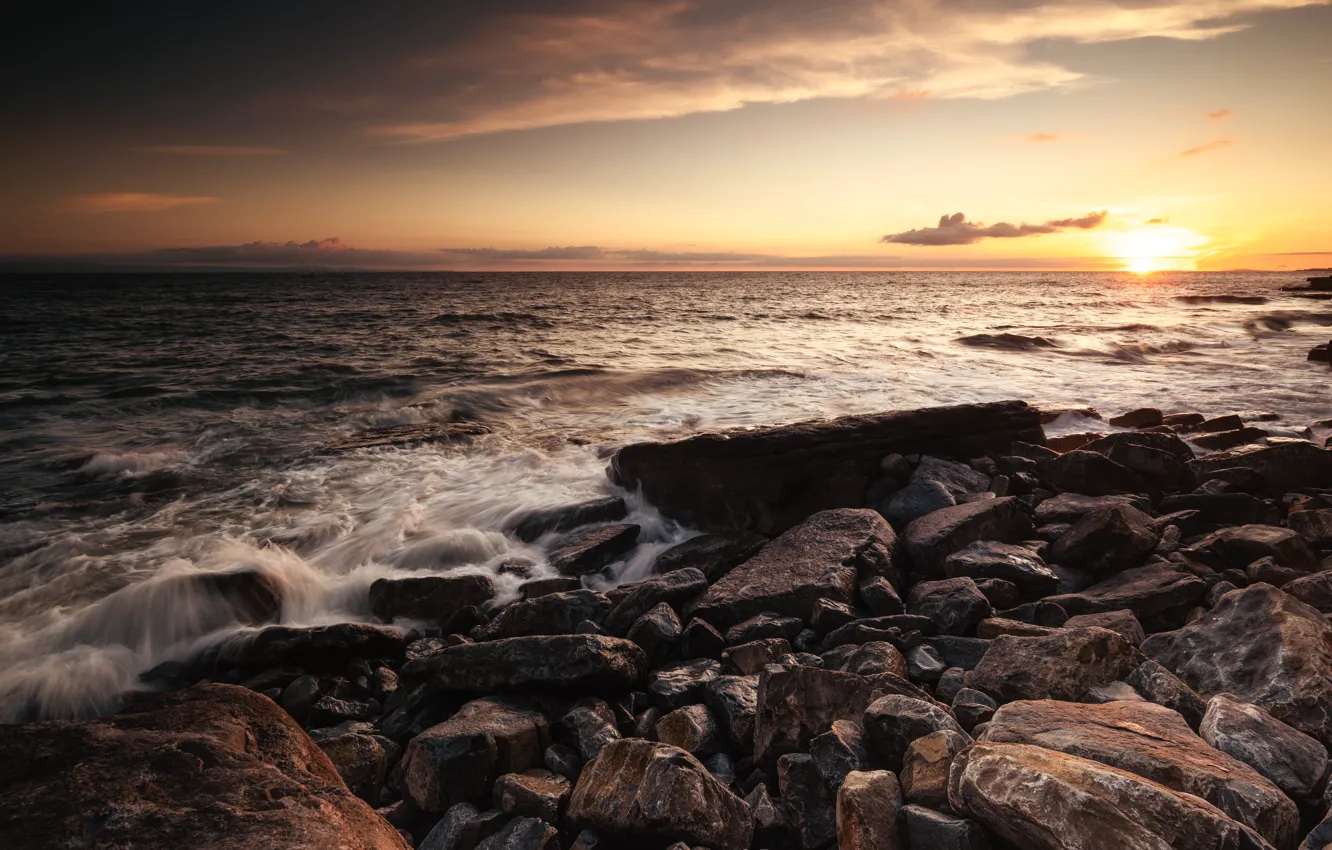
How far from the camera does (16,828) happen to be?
2365 millimetres

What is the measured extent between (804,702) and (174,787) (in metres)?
2.62

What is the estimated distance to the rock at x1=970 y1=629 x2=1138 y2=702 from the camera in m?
3.36

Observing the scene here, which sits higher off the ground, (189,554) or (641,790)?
(641,790)

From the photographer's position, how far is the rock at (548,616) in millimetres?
5012

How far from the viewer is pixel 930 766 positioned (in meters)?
2.61

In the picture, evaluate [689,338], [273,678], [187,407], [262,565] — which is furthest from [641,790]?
[689,338]

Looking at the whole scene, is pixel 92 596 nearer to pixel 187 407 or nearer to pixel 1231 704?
pixel 1231 704

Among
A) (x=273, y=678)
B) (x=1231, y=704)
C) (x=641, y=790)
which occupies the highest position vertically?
(x=1231, y=704)

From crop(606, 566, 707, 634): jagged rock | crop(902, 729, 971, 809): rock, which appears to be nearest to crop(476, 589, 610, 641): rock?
crop(606, 566, 707, 634): jagged rock

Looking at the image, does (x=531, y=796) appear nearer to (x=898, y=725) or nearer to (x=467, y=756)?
(x=467, y=756)

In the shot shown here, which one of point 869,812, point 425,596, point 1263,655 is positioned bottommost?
point 425,596

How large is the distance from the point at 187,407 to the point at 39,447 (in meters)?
3.21

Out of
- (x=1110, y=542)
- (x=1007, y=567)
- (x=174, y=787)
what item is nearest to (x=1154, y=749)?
(x=1007, y=567)

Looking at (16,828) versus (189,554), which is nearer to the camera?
(16,828)
